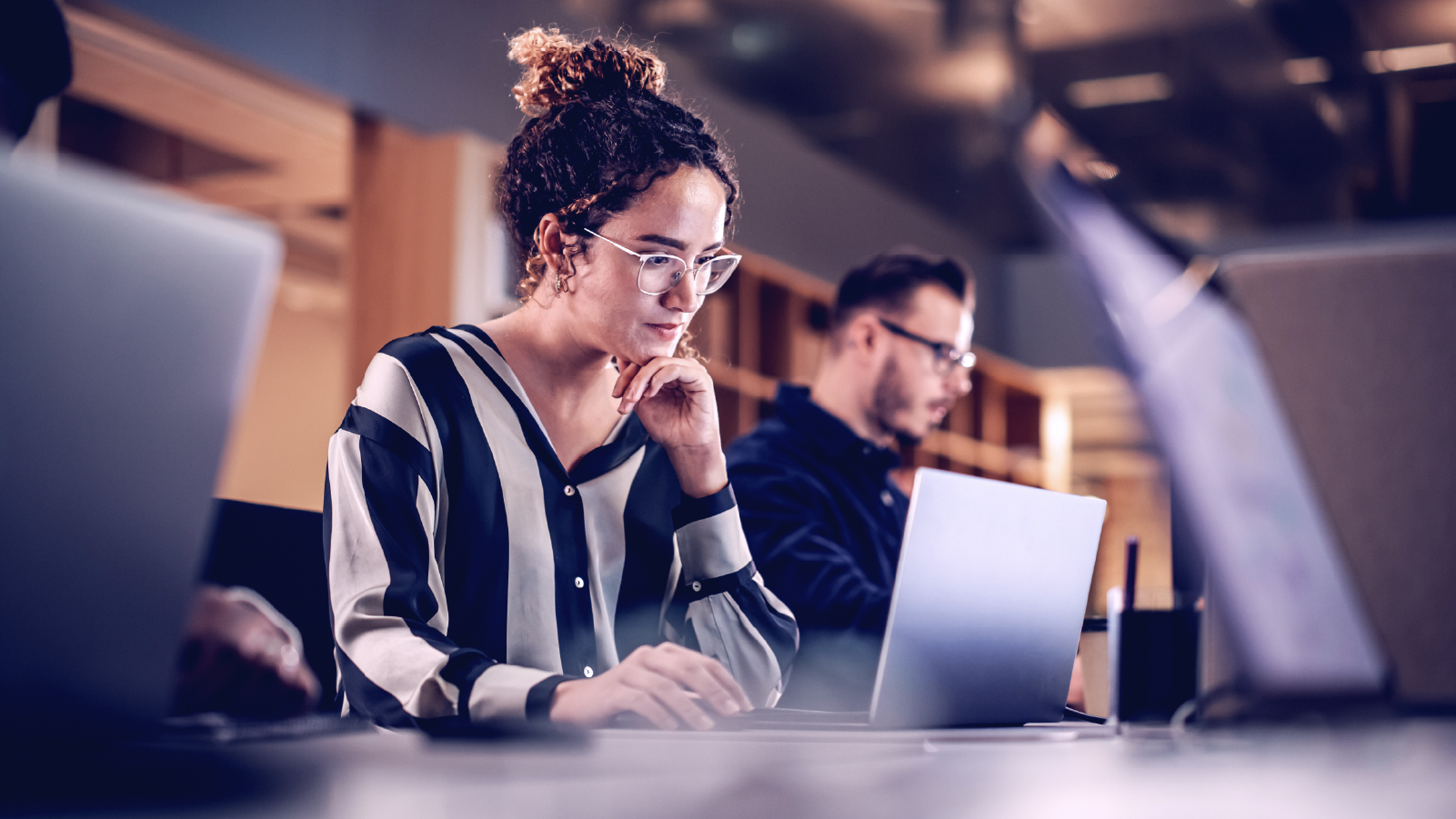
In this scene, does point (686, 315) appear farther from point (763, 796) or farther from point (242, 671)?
point (763, 796)

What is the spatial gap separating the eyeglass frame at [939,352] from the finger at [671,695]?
1.50m

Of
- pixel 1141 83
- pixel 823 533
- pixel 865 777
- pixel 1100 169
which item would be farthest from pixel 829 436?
pixel 1141 83

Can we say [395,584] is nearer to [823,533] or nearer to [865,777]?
[865,777]

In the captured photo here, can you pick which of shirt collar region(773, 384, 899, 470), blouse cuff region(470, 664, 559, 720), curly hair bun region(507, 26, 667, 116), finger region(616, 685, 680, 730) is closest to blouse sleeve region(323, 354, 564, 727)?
blouse cuff region(470, 664, 559, 720)

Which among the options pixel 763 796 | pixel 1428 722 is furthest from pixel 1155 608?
pixel 763 796

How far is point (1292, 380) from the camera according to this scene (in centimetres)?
82

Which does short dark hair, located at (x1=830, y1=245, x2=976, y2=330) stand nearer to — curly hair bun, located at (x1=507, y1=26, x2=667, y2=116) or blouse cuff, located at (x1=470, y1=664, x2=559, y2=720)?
curly hair bun, located at (x1=507, y1=26, x2=667, y2=116)

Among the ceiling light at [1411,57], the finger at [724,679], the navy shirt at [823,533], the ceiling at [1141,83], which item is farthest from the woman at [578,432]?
the ceiling light at [1411,57]

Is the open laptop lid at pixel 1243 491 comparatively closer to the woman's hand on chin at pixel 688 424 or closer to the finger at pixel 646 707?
the finger at pixel 646 707

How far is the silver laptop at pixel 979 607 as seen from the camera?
40.6 inches

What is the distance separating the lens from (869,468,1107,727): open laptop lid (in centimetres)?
103

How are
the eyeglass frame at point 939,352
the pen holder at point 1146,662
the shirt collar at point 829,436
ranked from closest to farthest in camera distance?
the pen holder at point 1146,662
the shirt collar at point 829,436
the eyeglass frame at point 939,352

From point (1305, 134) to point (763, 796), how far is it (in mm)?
5680

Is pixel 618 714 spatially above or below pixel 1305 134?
below
